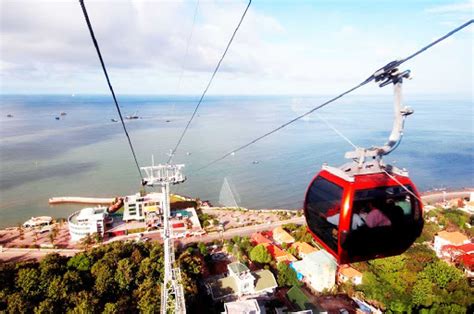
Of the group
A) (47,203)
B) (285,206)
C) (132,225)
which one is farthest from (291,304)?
(47,203)

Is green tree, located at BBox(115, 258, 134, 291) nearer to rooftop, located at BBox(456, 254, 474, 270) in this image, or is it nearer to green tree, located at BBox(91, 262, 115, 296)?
green tree, located at BBox(91, 262, 115, 296)

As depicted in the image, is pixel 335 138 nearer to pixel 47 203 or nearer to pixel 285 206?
pixel 285 206

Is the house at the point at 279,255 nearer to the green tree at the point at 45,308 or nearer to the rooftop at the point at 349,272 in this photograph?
the rooftop at the point at 349,272

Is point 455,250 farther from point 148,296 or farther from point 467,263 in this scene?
point 148,296

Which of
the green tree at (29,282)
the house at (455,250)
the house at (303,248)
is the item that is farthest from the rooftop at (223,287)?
the house at (455,250)

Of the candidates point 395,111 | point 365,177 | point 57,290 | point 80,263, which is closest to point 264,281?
point 80,263

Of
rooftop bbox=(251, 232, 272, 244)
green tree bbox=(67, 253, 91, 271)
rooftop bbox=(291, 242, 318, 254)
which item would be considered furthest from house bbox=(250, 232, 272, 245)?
green tree bbox=(67, 253, 91, 271)
